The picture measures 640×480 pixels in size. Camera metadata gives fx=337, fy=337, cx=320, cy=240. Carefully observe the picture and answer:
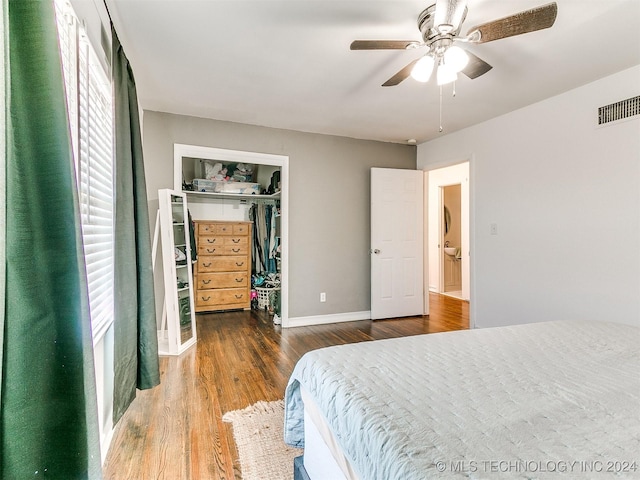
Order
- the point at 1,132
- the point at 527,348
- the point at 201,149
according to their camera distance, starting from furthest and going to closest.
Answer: the point at 201,149
the point at 527,348
the point at 1,132

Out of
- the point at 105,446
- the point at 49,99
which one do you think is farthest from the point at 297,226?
the point at 49,99

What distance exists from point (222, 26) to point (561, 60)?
234 cm

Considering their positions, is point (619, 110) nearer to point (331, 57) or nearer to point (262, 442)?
point (331, 57)

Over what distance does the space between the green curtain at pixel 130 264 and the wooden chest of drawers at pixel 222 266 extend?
8.73 feet

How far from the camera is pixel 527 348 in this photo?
4.69 ft

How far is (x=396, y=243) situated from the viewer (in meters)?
4.44

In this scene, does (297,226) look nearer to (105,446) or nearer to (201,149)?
(201,149)

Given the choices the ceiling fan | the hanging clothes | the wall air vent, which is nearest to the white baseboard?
the hanging clothes

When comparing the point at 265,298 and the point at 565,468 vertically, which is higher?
the point at 565,468

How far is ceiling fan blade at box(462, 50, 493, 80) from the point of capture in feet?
5.98

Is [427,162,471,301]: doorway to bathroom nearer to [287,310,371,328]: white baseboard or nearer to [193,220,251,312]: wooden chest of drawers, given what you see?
[287,310,371,328]: white baseboard

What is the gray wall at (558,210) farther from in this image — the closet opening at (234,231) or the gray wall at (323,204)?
the closet opening at (234,231)

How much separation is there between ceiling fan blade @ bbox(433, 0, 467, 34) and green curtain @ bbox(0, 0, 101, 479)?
1.47 meters

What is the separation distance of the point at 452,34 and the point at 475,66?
0.30 m
